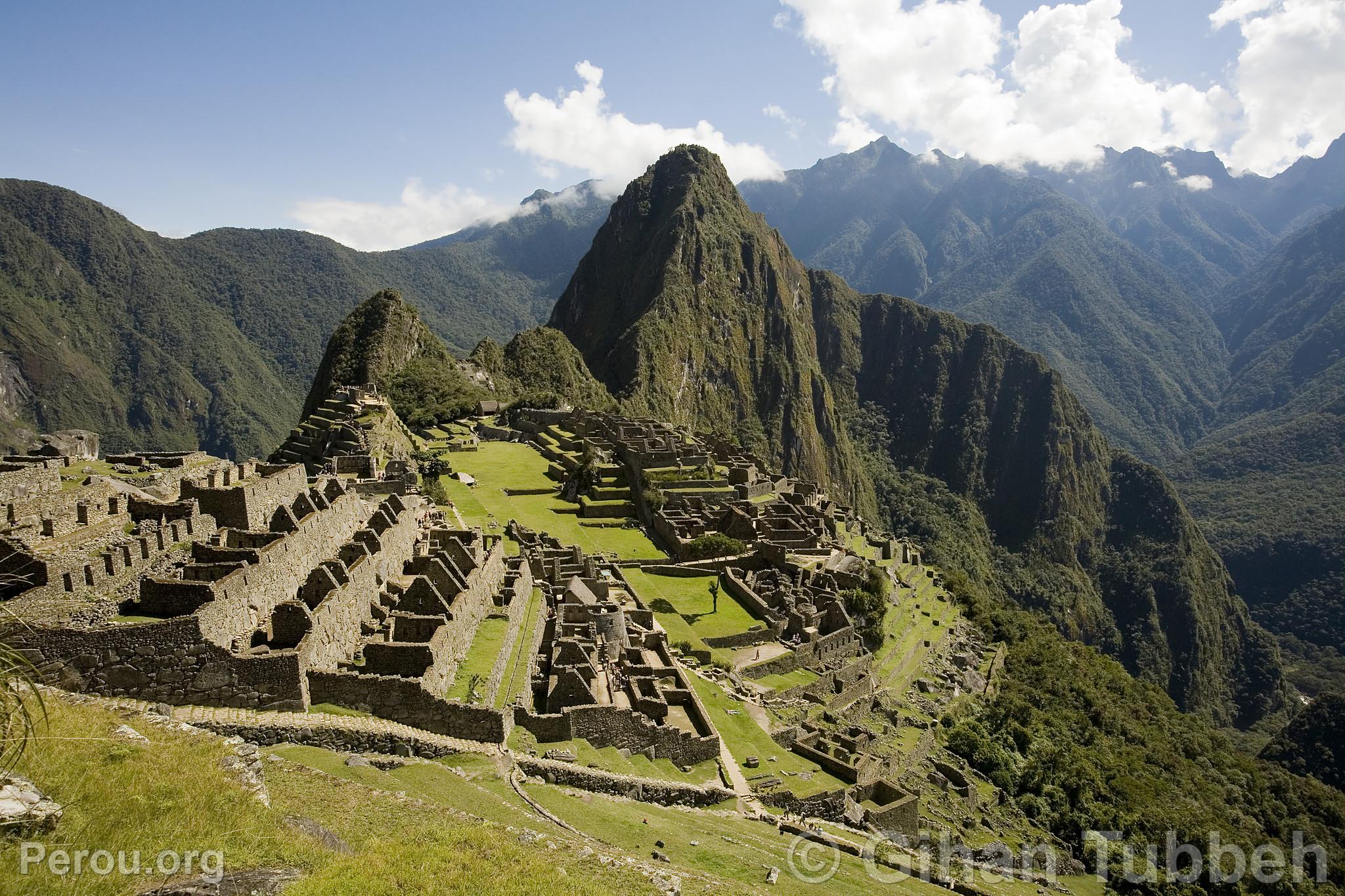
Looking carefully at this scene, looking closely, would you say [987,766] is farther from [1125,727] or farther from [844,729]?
[1125,727]

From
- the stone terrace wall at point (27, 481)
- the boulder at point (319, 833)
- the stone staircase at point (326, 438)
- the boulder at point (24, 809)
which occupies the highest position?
the stone staircase at point (326, 438)

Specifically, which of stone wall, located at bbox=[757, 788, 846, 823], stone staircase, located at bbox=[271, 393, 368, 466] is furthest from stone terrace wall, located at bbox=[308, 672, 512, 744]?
stone staircase, located at bbox=[271, 393, 368, 466]

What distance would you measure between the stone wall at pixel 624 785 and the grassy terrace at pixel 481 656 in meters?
2.32

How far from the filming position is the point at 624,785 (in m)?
21.5

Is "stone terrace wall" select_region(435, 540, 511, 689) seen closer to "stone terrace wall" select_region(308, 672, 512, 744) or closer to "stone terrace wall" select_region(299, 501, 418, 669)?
"stone terrace wall" select_region(308, 672, 512, 744)

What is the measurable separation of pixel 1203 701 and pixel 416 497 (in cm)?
14666

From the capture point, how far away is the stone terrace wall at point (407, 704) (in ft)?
59.2

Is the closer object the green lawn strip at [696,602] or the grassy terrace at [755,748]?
the grassy terrace at [755,748]

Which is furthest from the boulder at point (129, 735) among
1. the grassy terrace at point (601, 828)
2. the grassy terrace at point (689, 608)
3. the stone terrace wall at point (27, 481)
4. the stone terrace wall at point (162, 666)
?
the grassy terrace at point (689, 608)

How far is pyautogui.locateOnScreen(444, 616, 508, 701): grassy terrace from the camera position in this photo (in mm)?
20812

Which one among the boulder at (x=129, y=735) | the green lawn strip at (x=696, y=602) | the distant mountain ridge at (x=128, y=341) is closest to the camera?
the boulder at (x=129, y=735)

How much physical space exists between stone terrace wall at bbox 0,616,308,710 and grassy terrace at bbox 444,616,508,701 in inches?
172

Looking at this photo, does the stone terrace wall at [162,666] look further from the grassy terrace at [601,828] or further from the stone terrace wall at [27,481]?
the stone terrace wall at [27,481]

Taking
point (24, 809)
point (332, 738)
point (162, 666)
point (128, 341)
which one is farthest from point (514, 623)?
point (128, 341)
